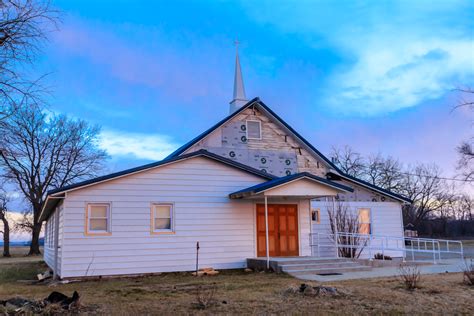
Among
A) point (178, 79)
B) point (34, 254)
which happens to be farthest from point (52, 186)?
point (178, 79)

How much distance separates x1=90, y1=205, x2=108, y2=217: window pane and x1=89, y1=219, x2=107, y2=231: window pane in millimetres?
178

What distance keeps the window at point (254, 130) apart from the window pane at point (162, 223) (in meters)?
7.92

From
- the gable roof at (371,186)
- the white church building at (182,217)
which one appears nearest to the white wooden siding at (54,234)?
the white church building at (182,217)

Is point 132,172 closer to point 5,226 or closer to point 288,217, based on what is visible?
point 288,217

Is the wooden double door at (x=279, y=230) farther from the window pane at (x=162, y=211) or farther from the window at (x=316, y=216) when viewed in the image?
the window at (x=316, y=216)

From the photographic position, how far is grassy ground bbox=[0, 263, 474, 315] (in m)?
8.07

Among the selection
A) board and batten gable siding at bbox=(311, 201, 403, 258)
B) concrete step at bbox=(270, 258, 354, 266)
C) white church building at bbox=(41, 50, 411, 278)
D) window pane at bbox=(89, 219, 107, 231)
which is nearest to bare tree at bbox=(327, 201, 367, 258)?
board and batten gable siding at bbox=(311, 201, 403, 258)

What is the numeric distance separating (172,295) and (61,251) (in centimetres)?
559

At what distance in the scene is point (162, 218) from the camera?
15.1 metres

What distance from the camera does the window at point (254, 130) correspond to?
2188 centimetres

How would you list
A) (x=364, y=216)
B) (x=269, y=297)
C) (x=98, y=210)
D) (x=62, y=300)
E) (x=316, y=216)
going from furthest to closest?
(x=364, y=216), (x=316, y=216), (x=98, y=210), (x=269, y=297), (x=62, y=300)

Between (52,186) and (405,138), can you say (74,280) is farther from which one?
(52,186)

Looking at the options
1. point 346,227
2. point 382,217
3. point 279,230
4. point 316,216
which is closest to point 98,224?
point 279,230

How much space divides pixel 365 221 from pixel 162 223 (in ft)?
36.7
